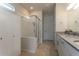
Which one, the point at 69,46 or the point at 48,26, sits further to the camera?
the point at 48,26

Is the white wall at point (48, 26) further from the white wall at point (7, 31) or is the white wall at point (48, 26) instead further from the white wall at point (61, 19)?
the white wall at point (7, 31)

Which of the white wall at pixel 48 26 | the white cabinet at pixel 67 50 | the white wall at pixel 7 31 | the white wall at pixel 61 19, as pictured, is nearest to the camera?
the white cabinet at pixel 67 50

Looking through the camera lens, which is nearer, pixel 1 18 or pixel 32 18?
pixel 1 18

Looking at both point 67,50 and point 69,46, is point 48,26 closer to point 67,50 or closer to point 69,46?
point 67,50

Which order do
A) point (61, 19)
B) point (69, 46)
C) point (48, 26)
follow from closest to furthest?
1. point (69, 46)
2. point (61, 19)
3. point (48, 26)

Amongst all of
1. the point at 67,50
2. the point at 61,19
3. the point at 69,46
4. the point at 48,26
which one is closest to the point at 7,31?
the point at 67,50

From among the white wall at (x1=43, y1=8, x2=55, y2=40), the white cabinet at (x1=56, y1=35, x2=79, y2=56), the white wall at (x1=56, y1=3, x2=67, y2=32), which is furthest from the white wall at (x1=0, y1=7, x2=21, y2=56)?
the white wall at (x1=43, y1=8, x2=55, y2=40)

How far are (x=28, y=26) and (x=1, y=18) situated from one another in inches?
89.5

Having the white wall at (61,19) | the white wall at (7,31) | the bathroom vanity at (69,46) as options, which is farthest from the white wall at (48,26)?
the bathroom vanity at (69,46)

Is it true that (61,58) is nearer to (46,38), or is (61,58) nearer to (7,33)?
(7,33)

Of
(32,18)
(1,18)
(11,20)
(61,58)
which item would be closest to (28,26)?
(32,18)

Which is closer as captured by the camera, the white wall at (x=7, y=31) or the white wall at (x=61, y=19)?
the white wall at (x=7, y=31)

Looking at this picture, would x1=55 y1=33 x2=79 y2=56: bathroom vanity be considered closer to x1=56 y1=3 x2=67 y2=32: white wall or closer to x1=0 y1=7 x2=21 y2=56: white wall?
x1=0 y1=7 x2=21 y2=56: white wall

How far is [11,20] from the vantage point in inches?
132
